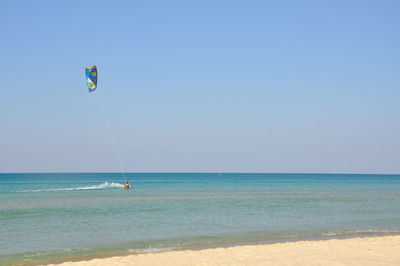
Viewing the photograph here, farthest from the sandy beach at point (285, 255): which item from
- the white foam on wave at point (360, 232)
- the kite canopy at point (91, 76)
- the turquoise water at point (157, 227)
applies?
the kite canopy at point (91, 76)

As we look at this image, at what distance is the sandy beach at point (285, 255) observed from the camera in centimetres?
1197

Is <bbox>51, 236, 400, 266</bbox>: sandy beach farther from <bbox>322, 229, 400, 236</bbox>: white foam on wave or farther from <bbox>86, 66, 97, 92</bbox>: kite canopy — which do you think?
<bbox>86, 66, 97, 92</bbox>: kite canopy

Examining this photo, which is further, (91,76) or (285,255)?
(91,76)

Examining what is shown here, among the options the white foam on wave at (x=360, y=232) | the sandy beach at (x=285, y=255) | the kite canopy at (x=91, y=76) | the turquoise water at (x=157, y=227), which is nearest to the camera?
the sandy beach at (x=285, y=255)

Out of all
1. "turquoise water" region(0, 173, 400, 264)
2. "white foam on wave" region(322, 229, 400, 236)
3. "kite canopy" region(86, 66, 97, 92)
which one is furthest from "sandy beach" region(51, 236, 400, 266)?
"kite canopy" region(86, 66, 97, 92)

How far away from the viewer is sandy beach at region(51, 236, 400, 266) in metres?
12.0

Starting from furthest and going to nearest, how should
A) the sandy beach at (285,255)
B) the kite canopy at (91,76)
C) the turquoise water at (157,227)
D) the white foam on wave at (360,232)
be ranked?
the kite canopy at (91,76)
the white foam on wave at (360,232)
the turquoise water at (157,227)
the sandy beach at (285,255)

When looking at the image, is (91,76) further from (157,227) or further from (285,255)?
(285,255)

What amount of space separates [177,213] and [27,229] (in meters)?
8.43

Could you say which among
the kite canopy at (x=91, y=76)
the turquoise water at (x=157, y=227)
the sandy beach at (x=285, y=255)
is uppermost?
the kite canopy at (x=91, y=76)

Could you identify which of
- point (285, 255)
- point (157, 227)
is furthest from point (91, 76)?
point (285, 255)

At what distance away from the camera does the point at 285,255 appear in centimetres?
1294

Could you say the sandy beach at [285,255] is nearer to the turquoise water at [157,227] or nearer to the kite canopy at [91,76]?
the turquoise water at [157,227]

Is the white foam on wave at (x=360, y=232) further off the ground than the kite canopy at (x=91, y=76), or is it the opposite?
the kite canopy at (x=91, y=76)
